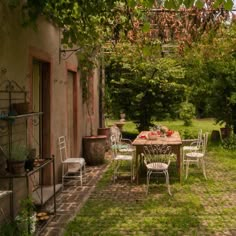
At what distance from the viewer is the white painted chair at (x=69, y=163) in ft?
23.9

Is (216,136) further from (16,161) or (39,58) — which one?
(16,161)

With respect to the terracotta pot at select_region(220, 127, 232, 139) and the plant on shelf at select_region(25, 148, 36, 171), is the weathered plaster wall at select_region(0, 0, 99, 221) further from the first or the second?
the terracotta pot at select_region(220, 127, 232, 139)

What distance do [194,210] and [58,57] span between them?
3.80 m

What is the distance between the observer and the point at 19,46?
5074mm

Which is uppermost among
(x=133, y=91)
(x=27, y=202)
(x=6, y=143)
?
(x=133, y=91)

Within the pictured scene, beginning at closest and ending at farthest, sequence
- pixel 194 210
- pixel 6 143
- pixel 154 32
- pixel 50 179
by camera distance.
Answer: pixel 6 143, pixel 194 210, pixel 50 179, pixel 154 32

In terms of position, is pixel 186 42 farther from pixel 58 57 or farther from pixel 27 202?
pixel 27 202

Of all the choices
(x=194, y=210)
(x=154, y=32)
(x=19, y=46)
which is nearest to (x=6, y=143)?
(x=19, y=46)

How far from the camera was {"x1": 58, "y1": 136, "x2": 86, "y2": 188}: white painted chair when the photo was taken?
727 centimetres

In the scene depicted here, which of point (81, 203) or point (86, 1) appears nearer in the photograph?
point (86, 1)

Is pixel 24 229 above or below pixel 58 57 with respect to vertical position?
below

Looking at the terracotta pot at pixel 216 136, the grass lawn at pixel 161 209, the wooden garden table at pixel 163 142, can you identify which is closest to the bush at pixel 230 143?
the terracotta pot at pixel 216 136

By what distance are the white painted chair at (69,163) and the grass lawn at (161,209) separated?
1.76 feet

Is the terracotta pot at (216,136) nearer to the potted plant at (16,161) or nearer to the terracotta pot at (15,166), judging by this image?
the potted plant at (16,161)
